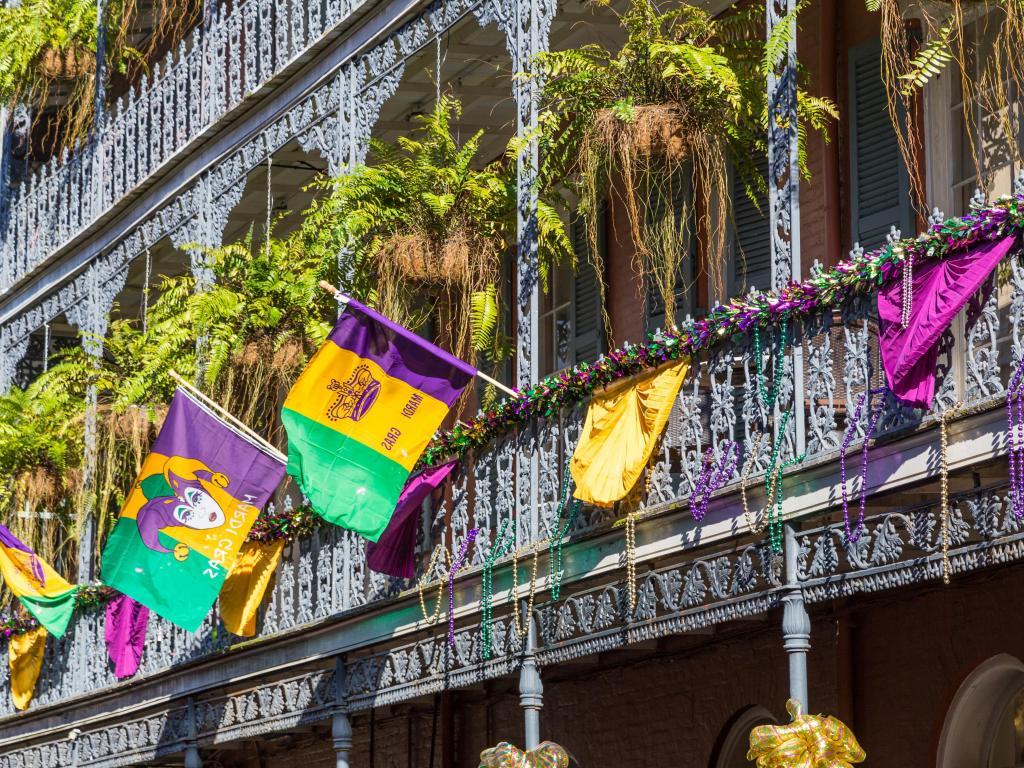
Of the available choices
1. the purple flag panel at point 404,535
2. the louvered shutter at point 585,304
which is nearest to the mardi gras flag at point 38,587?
the louvered shutter at point 585,304

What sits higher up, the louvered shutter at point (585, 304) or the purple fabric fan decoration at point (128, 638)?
the louvered shutter at point (585, 304)

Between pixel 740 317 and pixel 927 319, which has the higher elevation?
pixel 740 317

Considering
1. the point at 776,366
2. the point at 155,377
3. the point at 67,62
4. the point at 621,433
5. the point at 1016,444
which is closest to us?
the point at 1016,444

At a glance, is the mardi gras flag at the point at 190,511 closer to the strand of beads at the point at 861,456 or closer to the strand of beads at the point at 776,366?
the strand of beads at the point at 776,366

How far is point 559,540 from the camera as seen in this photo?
37.2ft

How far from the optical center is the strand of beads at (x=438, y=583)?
1241 centimetres

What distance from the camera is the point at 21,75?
20.6m

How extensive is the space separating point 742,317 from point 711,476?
773mm

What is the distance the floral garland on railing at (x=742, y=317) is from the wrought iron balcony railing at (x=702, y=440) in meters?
0.08

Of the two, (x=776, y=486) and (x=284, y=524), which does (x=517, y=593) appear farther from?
(x=284, y=524)

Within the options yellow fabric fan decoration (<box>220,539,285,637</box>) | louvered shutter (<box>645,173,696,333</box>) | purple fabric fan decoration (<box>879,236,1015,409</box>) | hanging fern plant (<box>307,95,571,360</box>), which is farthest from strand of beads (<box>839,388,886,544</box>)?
yellow fabric fan decoration (<box>220,539,285,637</box>)

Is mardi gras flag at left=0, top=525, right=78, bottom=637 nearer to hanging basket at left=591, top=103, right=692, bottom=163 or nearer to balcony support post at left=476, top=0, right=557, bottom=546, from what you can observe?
balcony support post at left=476, top=0, right=557, bottom=546

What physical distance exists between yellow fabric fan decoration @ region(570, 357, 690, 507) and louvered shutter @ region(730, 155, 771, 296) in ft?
8.12

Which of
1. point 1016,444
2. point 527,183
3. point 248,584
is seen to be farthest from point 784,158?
point 248,584
